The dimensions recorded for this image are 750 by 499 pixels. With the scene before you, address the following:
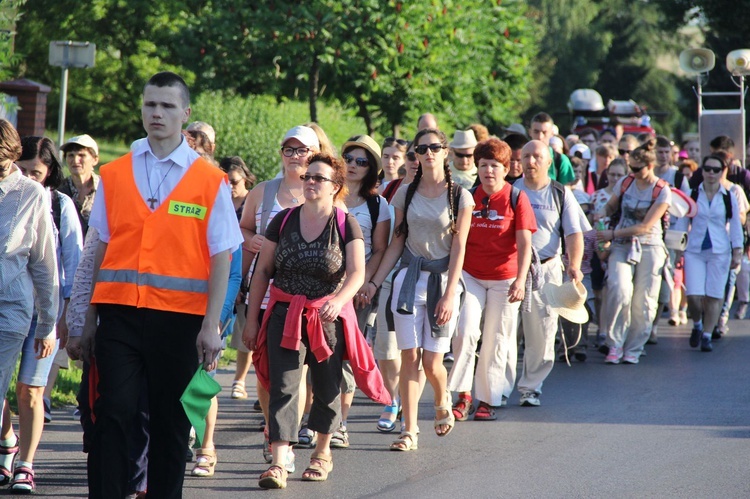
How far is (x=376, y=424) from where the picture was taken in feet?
29.0

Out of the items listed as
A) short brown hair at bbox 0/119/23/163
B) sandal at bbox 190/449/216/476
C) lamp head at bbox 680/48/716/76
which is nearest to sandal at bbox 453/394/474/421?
sandal at bbox 190/449/216/476

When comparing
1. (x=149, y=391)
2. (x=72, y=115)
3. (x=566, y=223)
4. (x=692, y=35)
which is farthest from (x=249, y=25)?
(x=692, y=35)

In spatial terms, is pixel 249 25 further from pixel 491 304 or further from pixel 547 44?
pixel 547 44

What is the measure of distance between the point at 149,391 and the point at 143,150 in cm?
110

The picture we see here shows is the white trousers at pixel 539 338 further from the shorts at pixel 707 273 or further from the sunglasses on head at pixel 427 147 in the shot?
the shorts at pixel 707 273

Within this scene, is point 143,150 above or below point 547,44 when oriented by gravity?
below

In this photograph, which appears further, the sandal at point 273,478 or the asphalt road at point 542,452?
the asphalt road at point 542,452

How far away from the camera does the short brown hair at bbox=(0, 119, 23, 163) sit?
5703 millimetres

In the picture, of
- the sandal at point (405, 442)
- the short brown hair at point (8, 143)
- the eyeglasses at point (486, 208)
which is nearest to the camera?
the short brown hair at point (8, 143)

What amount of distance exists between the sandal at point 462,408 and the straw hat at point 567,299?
3.66 feet

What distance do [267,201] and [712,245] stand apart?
24.3ft

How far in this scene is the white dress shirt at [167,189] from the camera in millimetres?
5281

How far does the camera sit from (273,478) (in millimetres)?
6609

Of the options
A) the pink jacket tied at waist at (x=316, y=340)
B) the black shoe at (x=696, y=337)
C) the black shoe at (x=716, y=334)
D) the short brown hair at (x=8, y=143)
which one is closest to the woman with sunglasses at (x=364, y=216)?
the pink jacket tied at waist at (x=316, y=340)
